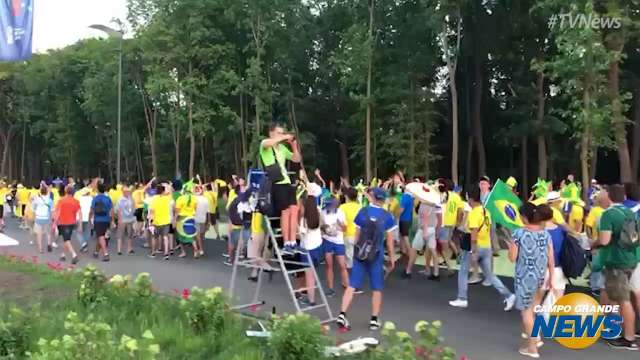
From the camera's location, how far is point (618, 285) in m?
8.05

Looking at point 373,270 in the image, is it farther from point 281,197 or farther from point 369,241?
point 281,197

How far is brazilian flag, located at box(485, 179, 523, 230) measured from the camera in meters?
10.2

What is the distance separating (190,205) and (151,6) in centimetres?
3031

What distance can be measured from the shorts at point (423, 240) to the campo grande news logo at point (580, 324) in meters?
4.40

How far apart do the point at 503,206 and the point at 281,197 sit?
3.66 m

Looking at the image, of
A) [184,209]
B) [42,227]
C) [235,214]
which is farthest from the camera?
[42,227]

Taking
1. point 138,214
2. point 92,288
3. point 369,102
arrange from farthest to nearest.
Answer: point 369,102
point 138,214
point 92,288

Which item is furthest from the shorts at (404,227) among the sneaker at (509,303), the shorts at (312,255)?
the sneaker at (509,303)

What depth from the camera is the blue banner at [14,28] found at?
1118 centimetres

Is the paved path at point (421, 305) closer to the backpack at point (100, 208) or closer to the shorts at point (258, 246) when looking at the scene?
the shorts at point (258, 246)

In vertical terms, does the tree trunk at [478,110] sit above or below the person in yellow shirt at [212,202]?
above

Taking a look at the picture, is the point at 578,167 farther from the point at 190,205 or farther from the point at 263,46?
the point at 190,205

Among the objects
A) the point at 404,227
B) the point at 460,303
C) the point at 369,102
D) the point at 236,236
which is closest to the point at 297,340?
the point at 460,303

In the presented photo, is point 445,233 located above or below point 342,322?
above
